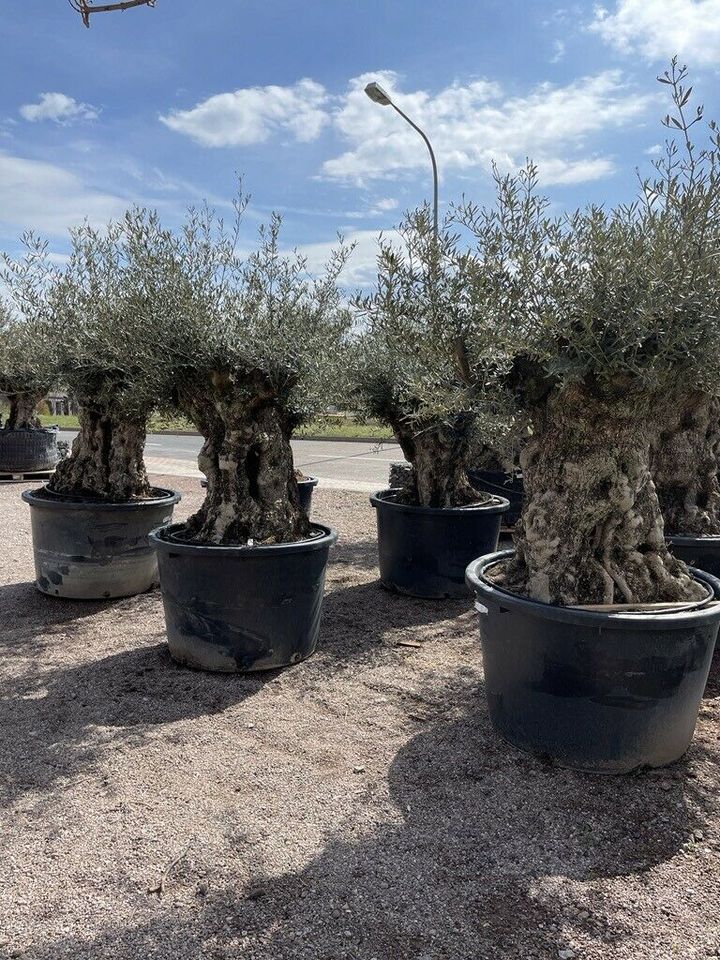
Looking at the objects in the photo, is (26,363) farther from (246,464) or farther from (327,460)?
(327,460)

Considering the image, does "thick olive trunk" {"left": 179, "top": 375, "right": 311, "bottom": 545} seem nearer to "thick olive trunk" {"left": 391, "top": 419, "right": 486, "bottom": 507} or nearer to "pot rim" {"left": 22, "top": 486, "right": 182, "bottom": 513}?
"pot rim" {"left": 22, "top": 486, "right": 182, "bottom": 513}

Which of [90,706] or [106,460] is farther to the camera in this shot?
[106,460]

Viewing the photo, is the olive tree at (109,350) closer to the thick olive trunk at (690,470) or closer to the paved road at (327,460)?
the thick olive trunk at (690,470)

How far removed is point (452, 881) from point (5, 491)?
35.5 feet

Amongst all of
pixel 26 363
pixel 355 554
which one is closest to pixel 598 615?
pixel 355 554

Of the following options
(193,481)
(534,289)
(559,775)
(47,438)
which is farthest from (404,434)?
(47,438)

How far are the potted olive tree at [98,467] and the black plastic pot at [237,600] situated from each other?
1.31 meters

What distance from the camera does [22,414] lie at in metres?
12.7

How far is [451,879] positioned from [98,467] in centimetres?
443

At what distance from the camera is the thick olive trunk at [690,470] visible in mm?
4559

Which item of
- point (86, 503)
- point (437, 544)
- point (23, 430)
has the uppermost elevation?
point (23, 430)

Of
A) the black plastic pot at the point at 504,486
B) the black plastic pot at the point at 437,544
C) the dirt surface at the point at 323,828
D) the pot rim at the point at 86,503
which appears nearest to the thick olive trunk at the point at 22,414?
the pot rim at the point at 86,503

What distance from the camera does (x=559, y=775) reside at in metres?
2.92

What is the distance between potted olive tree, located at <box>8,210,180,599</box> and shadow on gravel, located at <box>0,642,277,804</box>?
1.26 m
